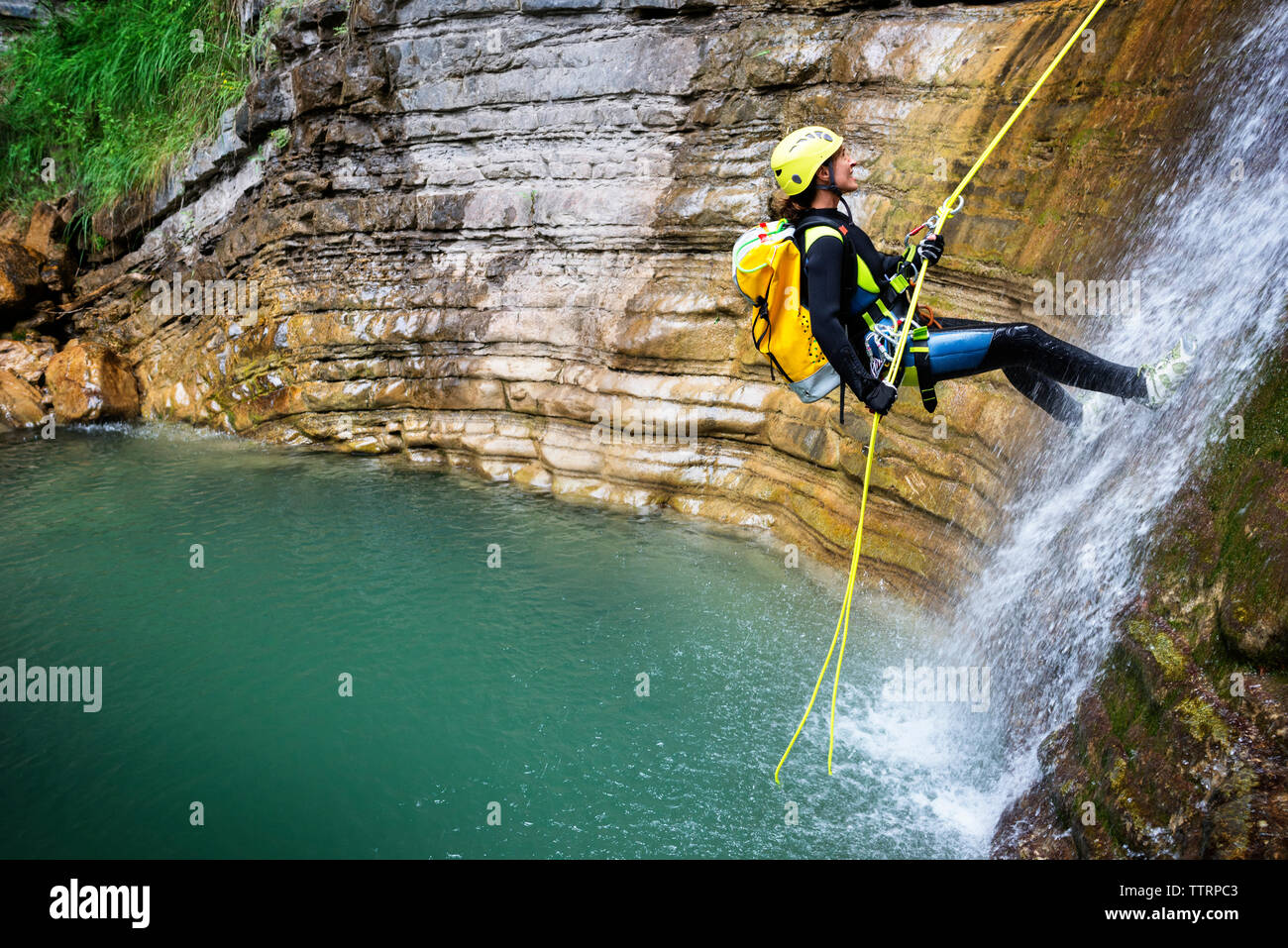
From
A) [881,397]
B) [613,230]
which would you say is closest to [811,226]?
[881,397]

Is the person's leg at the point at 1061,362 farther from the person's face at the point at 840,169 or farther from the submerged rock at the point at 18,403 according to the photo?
the submerged rock at the point at 18,403

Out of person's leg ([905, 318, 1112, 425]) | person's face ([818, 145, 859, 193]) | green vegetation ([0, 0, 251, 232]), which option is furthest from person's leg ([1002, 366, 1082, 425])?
green vegetation ([0, 0, 251, 232])

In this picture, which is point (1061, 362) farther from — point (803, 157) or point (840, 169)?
point (803, 157)

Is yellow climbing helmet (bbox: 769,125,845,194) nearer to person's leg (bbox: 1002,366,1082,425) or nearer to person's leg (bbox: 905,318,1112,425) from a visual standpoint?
person's leg (bbox: 905,318,1112,425)

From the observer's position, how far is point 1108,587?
173 inches

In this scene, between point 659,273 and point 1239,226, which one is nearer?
point 1239,226

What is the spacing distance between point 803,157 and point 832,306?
0.75 metres

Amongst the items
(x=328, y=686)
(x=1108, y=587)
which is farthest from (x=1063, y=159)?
(x=328, y=686)

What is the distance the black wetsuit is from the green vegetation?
32.5 feet

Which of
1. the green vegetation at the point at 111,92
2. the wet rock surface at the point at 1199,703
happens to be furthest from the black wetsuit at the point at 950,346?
the green vegetation at the point at 111,92

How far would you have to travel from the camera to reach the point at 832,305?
14.4ft

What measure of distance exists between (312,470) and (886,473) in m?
6.04

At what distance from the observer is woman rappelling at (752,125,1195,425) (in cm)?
439

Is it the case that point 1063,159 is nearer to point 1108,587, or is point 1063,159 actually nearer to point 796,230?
point 796,230
